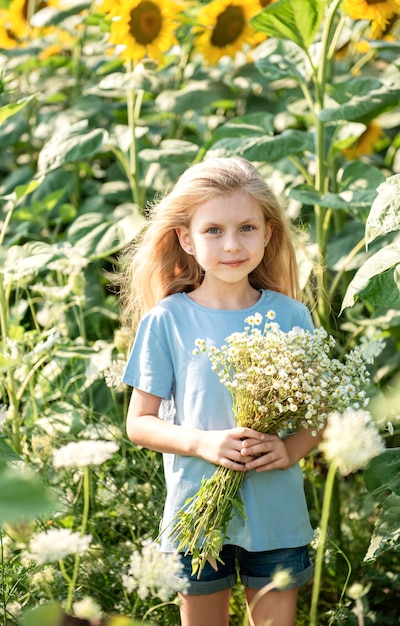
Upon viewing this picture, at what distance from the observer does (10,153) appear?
3424mm

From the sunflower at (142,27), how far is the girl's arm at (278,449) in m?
1.36

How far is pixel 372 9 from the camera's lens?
83.0 inches

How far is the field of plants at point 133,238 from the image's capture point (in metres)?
1.61

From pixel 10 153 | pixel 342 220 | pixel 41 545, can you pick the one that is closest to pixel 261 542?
pixel 41 545

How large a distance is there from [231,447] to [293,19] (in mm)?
1081

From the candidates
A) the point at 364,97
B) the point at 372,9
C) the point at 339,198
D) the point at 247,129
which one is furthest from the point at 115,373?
the point at 372,9

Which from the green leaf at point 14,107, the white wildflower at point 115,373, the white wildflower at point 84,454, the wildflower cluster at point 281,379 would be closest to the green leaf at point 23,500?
the white wildflower at point 84,454

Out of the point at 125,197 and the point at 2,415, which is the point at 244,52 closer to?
the point at 125,197

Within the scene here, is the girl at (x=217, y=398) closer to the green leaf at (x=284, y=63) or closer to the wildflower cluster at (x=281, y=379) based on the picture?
the wildflower cluster at (x=281, y=379)

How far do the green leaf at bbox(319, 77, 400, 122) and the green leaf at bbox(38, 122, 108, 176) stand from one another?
1.95ft

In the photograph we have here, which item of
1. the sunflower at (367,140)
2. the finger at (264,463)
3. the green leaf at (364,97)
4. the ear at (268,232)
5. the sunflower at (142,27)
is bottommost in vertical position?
the finger at (264,463)

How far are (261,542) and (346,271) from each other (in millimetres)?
1067

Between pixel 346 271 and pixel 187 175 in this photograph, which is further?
pixel 346 271

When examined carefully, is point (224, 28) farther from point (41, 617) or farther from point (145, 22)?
point (41, 617)
